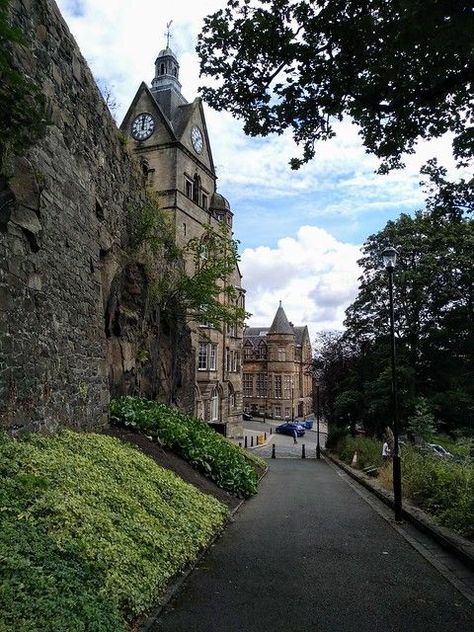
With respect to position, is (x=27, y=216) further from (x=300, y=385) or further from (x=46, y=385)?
(x=300, y=385)

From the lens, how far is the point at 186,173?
32.8 m

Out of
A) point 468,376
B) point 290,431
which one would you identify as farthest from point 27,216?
point 290,431

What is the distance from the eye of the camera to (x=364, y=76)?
6.41 meters

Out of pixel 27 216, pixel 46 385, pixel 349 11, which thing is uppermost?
pixel 349 11

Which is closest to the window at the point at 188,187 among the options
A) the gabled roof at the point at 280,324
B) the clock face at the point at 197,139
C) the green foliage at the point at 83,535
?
the clock face at the point at 197,139

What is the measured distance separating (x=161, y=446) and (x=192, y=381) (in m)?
10.2

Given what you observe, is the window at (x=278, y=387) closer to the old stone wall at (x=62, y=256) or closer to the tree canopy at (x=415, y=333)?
the tree canopy at (x=415, y=333)

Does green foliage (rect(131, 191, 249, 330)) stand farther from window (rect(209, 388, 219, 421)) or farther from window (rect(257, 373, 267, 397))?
window (rect(257, 373, 267, 397))

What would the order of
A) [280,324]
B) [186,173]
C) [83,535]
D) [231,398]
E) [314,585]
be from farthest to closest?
[280,324]
[231,398]
[186,173]
[314,585]
[83,535]

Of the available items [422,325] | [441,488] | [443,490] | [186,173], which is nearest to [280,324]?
[186,173]

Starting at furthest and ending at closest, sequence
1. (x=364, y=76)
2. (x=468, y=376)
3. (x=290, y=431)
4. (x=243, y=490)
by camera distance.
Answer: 1. (x=290, y=431)
2. (x=468, y=376)
3. (x=243, y=490)
4. (x=364, y=76)

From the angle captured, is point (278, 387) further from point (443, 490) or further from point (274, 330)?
point (443, 490)

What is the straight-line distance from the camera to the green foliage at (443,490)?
7.73 m

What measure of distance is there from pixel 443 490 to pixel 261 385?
66.1 metres
